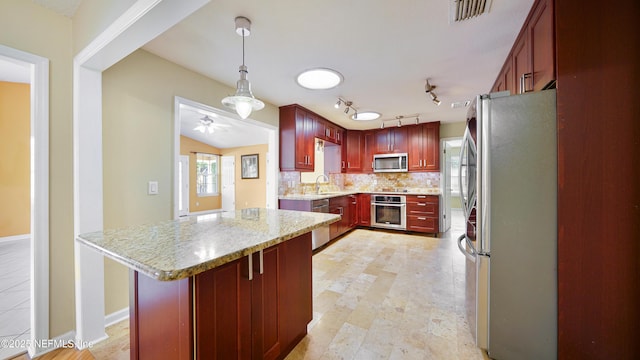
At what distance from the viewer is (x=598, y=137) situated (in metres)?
1.19

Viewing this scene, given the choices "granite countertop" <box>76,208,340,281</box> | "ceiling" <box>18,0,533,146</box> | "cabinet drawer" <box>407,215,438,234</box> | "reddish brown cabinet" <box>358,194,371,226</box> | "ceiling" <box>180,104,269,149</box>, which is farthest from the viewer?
"ceiling" <box>180,104,269,149</box>

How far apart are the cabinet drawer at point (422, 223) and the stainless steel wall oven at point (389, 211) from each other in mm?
114

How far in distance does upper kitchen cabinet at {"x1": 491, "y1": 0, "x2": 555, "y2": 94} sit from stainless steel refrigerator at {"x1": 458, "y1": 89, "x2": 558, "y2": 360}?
0.22 metres

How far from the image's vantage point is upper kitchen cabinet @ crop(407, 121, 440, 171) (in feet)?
15.6

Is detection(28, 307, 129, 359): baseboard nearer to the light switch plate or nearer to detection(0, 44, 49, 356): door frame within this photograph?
detection(0, 44, 49, 356): door frame

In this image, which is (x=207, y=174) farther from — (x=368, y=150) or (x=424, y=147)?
(x=424, y=147)

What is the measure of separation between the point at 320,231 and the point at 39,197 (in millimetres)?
2952

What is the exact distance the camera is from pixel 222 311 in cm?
101

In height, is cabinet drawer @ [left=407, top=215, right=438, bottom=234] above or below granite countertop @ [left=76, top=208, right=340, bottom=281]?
below

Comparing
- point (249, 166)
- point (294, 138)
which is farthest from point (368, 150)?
point (249, 166)

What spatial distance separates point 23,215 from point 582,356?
23.5ft

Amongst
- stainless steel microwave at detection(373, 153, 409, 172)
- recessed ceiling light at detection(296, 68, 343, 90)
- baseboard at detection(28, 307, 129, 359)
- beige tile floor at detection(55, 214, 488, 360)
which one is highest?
recessed ceiling light at detection(296, 68, 343, 90)

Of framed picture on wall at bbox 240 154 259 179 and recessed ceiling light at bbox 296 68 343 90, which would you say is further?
framed picture on wall at bbox 240 154 259 179

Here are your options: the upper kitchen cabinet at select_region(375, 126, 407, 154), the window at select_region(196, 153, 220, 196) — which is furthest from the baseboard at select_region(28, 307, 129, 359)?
the window at select_region(196, 153, 220, 196)
